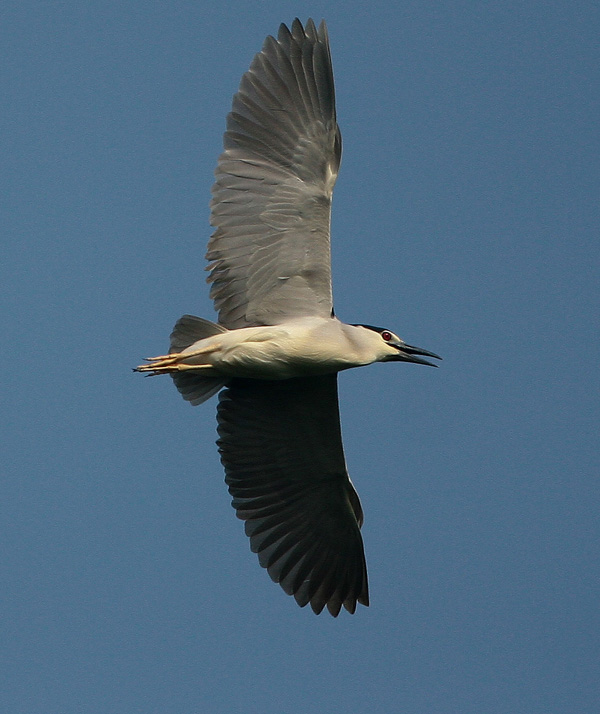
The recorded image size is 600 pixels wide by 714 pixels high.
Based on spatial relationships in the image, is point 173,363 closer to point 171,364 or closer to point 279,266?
point 171,364

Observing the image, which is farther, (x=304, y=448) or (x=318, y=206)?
(x=304, y=448)

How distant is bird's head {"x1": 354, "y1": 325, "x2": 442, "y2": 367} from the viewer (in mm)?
9328

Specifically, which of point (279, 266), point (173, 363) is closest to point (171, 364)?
point (173, 363)

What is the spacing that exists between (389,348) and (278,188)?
5.02ft

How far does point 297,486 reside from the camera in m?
10.1

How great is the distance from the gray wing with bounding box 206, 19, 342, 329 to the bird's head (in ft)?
1.36

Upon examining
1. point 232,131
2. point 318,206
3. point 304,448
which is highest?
point 232,131

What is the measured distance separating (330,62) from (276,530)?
152 inches

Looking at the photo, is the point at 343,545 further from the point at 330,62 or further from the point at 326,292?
the point at 330,62

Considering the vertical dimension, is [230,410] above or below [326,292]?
below

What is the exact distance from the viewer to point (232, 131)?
9.16 meters

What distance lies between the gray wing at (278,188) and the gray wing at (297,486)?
0.81 meters

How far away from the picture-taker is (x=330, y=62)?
9.09m

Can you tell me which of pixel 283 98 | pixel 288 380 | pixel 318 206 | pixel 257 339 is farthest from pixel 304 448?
pixel 283 98
